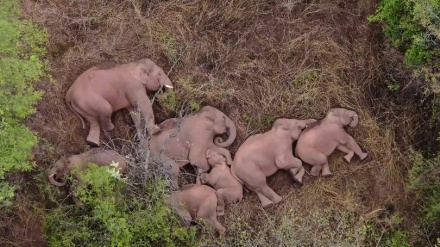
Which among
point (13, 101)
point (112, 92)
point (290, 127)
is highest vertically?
point (13, 101)

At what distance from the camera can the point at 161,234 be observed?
4.48 metres

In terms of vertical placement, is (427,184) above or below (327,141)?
below

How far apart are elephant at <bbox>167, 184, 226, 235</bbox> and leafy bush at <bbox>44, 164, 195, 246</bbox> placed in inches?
3.7

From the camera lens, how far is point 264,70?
511 centimetres

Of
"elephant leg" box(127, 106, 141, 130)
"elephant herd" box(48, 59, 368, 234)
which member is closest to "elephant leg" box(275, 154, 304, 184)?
"elephant herd" box(48, 59, 368, 234)

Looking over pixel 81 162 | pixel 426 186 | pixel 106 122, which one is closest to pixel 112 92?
pixel 106 122

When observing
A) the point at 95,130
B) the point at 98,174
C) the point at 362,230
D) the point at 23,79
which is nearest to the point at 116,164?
the point at 98,174

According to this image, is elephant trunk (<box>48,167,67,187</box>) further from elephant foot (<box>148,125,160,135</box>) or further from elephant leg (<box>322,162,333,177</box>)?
elephant leg (<box>322,162,333,177</box>)

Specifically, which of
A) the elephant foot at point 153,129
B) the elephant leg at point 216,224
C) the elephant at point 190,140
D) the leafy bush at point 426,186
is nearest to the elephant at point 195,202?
the elephant leg at point 216,224

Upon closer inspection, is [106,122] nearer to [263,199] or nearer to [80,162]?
[80,162]

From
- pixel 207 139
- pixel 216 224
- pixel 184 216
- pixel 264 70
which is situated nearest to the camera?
pixel 184 216

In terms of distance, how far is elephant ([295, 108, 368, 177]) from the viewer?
15.9 feet

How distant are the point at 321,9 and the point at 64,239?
295 centimetres

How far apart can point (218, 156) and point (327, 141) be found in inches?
36.4
